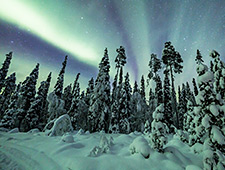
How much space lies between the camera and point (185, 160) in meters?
5.19

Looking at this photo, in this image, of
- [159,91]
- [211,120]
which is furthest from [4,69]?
[211,120]

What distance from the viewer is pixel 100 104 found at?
A: 2041 centimetres

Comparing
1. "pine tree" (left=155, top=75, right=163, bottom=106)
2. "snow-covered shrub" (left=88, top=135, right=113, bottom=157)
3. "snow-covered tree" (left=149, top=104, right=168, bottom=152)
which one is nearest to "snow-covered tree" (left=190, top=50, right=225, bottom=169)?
"snow-covered tree" (left=149, top=104, right=168, bottom=152)

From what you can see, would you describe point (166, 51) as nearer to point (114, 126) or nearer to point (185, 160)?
point (114, 126)

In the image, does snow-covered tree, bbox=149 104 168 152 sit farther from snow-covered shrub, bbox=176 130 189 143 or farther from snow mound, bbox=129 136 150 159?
snow-covered shrub, bbox=176 130 189 143

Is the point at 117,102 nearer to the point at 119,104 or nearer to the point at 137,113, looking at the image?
the point at 119,104

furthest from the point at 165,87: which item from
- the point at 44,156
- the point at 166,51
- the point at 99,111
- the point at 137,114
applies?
the point at 44,156

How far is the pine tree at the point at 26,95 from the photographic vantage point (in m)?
24.6

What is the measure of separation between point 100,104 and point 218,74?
622 inches

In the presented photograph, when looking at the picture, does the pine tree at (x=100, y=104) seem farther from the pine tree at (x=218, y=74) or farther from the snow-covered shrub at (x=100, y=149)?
the pine tree at (x=218, y=74)

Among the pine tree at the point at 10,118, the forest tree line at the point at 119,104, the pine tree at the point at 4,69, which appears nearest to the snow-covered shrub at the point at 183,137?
the forest tree line at the point at 119,104

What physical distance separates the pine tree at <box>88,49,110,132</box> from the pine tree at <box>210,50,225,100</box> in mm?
15286

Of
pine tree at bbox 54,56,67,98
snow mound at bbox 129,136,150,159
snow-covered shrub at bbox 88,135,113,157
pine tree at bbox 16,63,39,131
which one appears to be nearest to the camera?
snow mound at bbox 129,136,150,159

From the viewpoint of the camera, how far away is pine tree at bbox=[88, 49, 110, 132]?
19.8 metres
